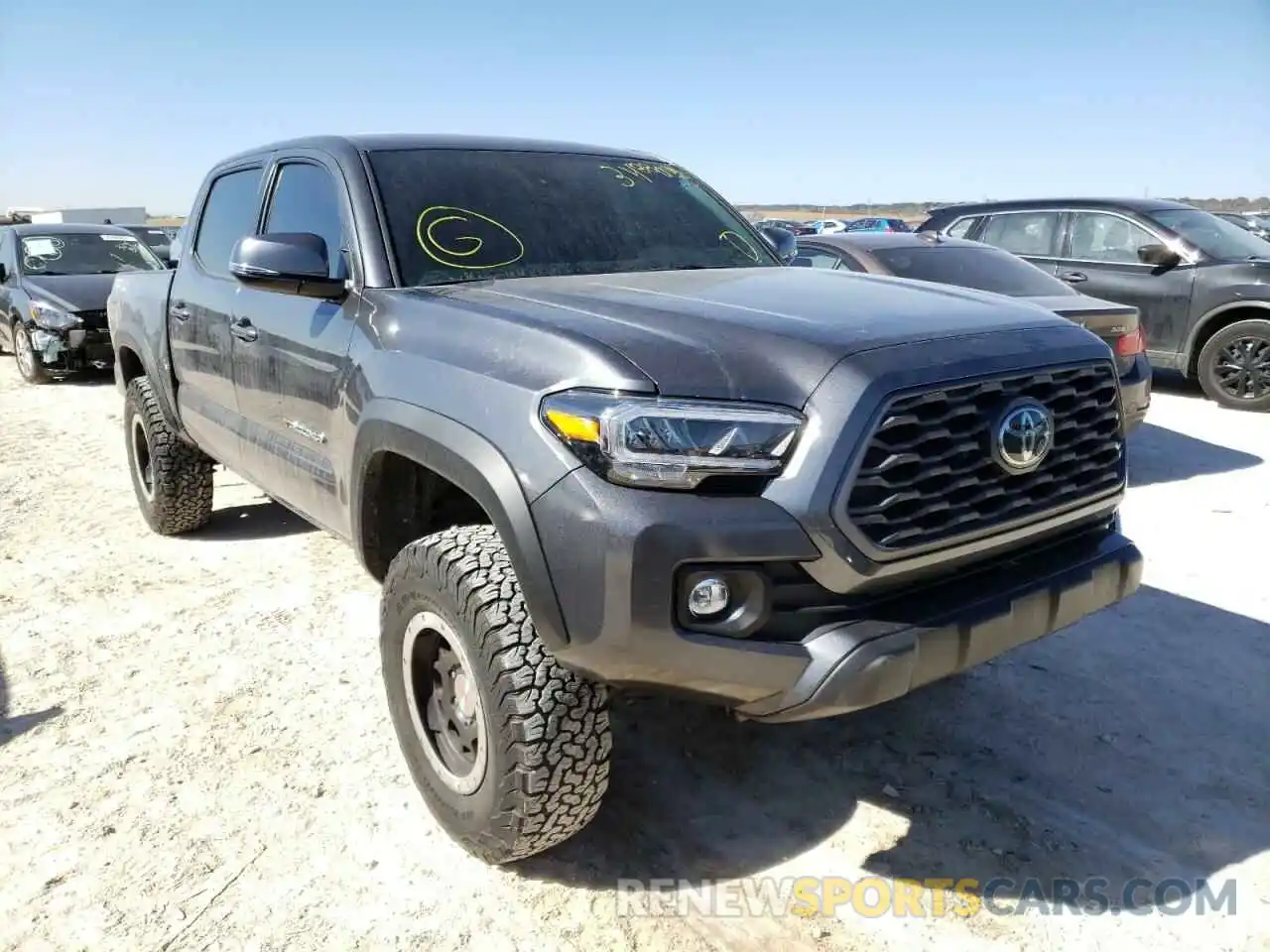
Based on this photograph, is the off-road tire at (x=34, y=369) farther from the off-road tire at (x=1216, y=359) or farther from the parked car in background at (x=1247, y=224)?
the parked car in background at (x=1247, y=224)

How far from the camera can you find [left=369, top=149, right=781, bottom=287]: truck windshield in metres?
3.04

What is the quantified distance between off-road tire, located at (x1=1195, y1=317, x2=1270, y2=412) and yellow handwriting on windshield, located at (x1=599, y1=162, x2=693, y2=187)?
621cm

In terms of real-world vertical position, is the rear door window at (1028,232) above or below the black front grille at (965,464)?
above

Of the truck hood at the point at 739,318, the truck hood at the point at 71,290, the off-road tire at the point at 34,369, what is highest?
the truck hood at the point at 739,318

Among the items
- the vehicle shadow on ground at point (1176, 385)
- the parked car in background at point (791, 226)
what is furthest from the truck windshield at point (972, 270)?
the vehicle shadow on ground at point (1176, 385)

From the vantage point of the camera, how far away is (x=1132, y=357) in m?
5.61

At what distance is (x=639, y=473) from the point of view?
2.00m

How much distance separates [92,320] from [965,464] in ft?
33.6

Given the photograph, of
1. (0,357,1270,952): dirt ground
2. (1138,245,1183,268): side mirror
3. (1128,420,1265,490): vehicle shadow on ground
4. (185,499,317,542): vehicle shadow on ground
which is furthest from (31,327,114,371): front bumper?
(1138,245,1183,268): side mirror

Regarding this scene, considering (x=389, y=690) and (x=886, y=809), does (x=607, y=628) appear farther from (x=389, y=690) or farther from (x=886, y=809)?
(x=886, y=809)

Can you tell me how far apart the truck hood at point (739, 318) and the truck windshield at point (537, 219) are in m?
0.16

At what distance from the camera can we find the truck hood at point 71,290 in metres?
10.1

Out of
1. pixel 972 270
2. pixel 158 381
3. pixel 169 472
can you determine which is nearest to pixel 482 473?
pixel 158 381

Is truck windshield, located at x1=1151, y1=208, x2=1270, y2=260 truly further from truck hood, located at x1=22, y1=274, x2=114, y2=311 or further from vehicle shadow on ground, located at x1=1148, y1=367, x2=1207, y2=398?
truck hood, located at x1=22, y1=274, x2=114, y2=311
